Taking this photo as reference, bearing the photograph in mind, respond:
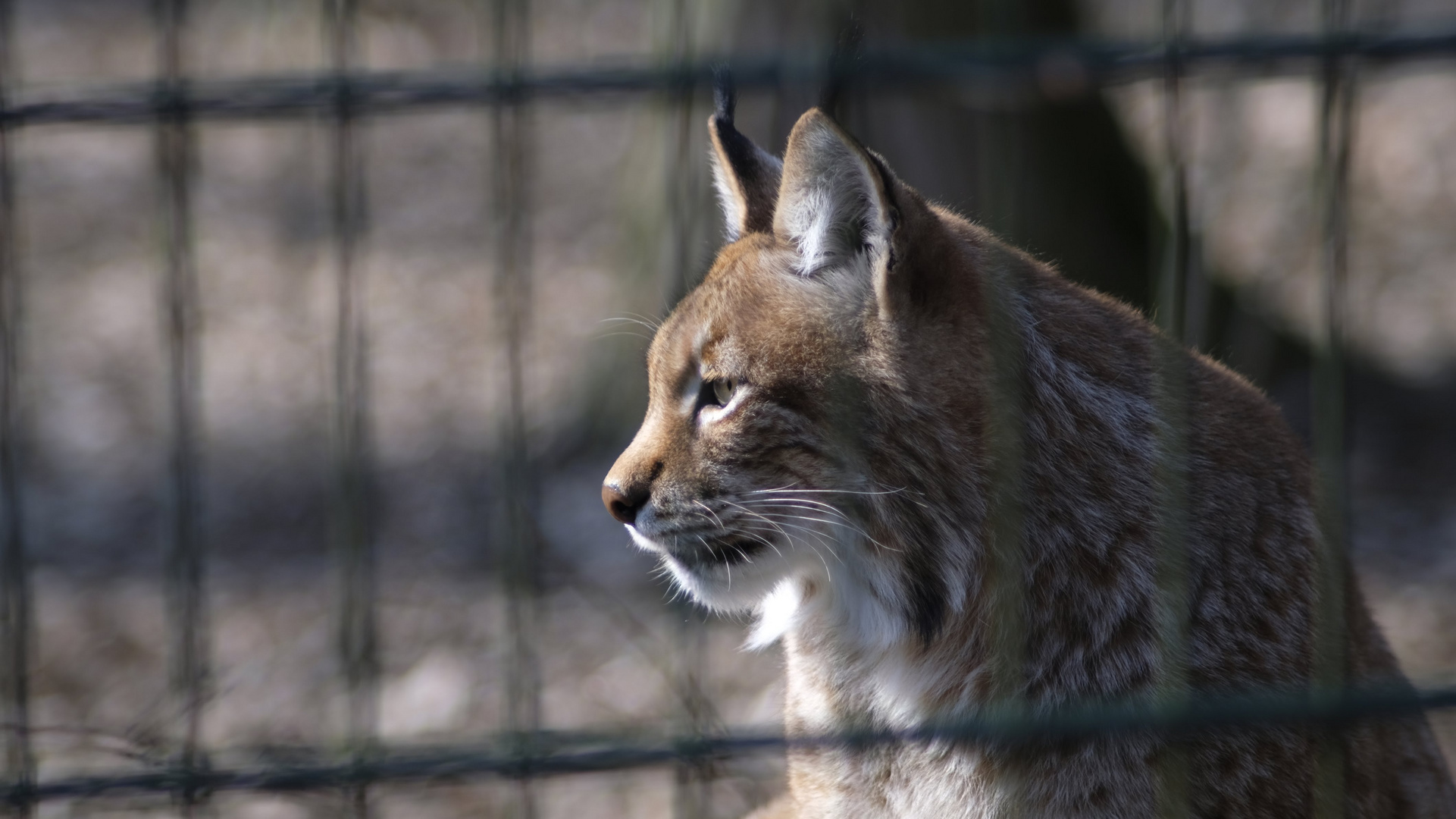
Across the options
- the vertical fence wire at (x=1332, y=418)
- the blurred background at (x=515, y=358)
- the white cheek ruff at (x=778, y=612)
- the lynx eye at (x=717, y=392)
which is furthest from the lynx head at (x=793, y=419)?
the vertical fence wire at (x=1332, y=418)

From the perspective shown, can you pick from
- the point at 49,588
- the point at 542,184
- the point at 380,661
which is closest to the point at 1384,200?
the point at 542,184

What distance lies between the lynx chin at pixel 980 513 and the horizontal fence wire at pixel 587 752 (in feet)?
1.92

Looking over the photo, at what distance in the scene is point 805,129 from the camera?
8.02ft

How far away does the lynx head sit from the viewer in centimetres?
270

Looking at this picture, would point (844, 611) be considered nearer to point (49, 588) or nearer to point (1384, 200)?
point (49, 588)

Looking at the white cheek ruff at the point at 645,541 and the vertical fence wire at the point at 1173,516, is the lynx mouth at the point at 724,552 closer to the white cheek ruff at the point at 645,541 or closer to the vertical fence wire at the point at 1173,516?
the white cheek ruff at the point at 645,541

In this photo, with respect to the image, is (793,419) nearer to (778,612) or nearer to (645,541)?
(645,541)

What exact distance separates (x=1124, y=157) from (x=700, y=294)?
387 centimetres

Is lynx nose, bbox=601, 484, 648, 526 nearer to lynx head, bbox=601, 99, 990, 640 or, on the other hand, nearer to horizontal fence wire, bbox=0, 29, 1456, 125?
lynx head, bbox=601, 99, 990, 640

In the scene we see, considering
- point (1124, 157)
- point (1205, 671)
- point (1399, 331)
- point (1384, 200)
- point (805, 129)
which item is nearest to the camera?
point (805, 129)

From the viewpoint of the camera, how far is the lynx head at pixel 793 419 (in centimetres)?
270

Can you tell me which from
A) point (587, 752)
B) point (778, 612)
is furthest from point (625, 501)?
point (587, 752)

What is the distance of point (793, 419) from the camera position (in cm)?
275

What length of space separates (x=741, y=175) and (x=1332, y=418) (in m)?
1.54
